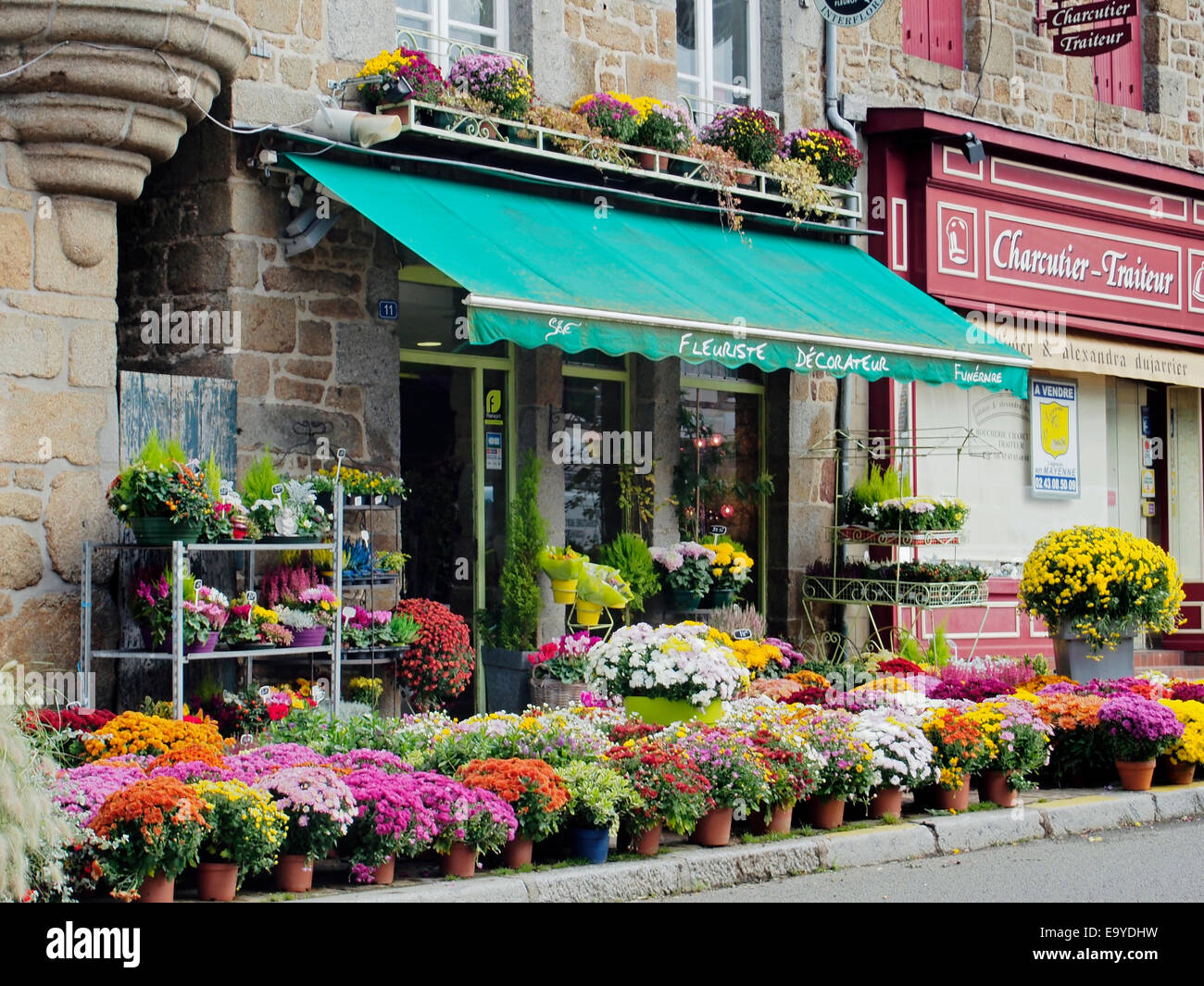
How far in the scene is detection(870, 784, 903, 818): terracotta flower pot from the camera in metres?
8.56

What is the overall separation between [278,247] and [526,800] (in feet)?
15.1

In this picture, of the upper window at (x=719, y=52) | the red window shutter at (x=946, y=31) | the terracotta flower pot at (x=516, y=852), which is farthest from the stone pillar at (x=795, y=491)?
the terracotta flower pot at (x=516, y=852)

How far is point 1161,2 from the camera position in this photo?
58.1 ft

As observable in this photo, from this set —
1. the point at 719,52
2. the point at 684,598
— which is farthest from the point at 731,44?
the point at 684,598

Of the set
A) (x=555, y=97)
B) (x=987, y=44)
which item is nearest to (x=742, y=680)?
(x=555, y=97)

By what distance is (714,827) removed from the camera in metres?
7.77

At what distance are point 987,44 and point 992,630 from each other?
5.87 meters

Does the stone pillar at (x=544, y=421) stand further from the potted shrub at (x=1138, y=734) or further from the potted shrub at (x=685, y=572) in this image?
the potted shrub at (x=1138, y=734)

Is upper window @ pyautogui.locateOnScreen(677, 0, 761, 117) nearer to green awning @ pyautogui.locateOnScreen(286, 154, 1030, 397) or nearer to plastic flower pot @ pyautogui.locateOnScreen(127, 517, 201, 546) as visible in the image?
green awning @ pyautogui.locateOnScreen(286, 154, 1030, 397)

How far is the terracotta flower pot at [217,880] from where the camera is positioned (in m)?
6.34

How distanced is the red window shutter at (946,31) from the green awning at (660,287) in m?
3.17

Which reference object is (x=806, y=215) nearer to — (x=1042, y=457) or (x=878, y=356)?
(x=878, y=356)

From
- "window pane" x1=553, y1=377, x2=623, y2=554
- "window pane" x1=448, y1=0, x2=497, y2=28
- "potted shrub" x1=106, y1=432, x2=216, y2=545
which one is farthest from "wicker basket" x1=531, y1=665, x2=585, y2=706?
"window pane" x1=448, y1=0, x2=497, y2=28

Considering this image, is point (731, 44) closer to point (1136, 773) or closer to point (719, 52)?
point (719, 52)
